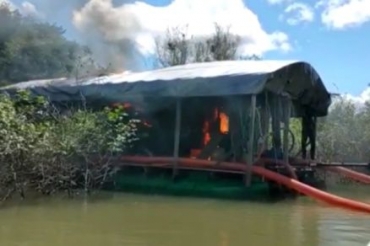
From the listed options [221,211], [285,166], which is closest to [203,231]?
[221,211]

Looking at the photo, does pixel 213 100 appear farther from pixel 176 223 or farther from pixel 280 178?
pixel 176 223

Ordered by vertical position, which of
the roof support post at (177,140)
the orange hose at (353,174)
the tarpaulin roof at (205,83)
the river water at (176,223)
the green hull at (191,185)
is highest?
the tarpaulin roof at (205,83)

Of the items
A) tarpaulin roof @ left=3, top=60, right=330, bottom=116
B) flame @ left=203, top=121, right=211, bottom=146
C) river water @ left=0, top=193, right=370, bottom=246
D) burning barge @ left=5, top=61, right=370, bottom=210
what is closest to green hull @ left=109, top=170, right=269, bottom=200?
burning barge @ left=5, top=61, right=370, bottom=210

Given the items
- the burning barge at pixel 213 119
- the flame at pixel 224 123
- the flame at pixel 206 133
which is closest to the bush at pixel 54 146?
the burning barge at pixel 213 119

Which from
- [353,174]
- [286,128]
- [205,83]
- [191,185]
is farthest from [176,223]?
[353,174]

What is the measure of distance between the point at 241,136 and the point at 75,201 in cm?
384

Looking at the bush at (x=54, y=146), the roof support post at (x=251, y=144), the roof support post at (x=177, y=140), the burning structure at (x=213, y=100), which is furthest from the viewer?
the roof support post at (x=177, y=140)

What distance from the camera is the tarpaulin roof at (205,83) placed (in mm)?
11359

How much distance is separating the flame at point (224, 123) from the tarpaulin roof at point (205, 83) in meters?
1.07

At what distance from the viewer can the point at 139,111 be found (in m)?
13.8

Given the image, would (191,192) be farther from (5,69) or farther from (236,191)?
(5,69)

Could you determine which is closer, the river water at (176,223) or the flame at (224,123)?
the river water at (176,223)

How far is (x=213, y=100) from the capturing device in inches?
514

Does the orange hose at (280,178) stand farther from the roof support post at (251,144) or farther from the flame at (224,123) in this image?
the flame at (224,123)
